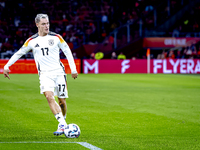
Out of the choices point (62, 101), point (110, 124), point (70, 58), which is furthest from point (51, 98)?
point (110, 124)

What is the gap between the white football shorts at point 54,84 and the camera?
7066mm

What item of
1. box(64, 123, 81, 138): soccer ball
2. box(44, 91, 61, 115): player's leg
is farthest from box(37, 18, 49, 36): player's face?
box(64, 123, 81, 138): soccer ball

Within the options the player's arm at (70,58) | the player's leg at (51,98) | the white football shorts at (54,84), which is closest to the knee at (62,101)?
the white football shorts at (54,84)

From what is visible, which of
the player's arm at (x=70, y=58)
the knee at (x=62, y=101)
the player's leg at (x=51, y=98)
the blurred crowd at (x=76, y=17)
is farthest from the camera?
the blurred crowd at (x=76, y=17)

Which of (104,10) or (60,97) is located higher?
(104,10)

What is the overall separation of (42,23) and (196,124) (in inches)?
155

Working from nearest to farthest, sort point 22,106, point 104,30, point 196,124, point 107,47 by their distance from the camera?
point 196,124 < point 22,106 < point 107,47 < point 104,30

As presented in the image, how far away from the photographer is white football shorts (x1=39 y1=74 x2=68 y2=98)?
7.07 m

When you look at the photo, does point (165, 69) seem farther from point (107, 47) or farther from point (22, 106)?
point (22, 106)

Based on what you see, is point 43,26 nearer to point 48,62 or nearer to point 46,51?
point 46,51

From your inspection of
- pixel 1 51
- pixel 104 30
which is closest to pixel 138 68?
pixel 104 30

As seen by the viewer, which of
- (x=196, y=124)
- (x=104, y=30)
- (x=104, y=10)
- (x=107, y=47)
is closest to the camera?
(x=196, y=124)

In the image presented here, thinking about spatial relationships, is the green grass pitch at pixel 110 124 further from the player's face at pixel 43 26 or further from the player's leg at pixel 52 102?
the player's face at pixel 43 26

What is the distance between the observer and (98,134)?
23.6ft
